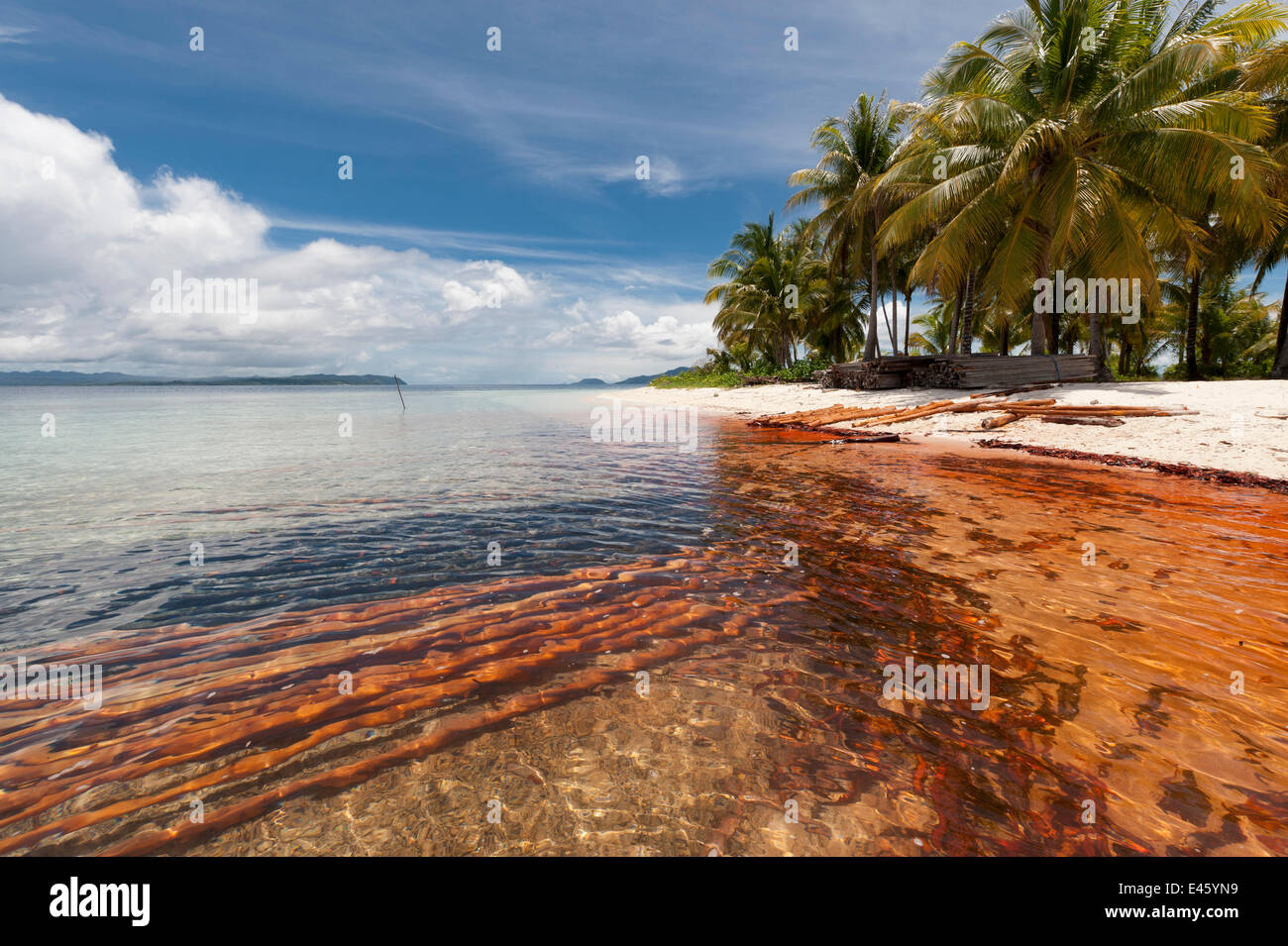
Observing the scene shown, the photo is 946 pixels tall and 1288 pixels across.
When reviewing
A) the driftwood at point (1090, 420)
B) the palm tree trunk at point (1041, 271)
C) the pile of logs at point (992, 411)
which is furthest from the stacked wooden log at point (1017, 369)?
the driftwood at point (1090, 420)

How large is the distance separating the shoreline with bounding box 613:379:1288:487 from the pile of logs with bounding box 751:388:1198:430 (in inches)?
9.6

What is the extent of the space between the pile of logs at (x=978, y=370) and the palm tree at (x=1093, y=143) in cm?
240

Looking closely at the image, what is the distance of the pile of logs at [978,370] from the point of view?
1981 centimetres

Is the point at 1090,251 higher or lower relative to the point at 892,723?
higher

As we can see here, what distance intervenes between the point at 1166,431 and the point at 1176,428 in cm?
21

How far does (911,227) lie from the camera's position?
21094 millimetres

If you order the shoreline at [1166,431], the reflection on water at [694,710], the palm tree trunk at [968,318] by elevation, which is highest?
the palm tree trunk at [968,318]

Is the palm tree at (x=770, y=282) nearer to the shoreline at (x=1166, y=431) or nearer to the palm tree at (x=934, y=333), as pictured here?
the palm tree at (x=934, y=333)

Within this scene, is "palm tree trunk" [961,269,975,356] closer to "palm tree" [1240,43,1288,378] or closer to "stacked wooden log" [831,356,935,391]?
"stacked wooden log" [831,356,935,391]

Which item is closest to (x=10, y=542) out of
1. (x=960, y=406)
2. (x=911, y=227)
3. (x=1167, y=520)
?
(x=1167, y=520)

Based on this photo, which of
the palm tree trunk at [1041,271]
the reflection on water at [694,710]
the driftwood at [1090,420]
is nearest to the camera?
the reflection on water at [694,710]

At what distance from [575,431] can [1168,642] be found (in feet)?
66.4

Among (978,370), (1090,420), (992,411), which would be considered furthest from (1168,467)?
(978,370)
